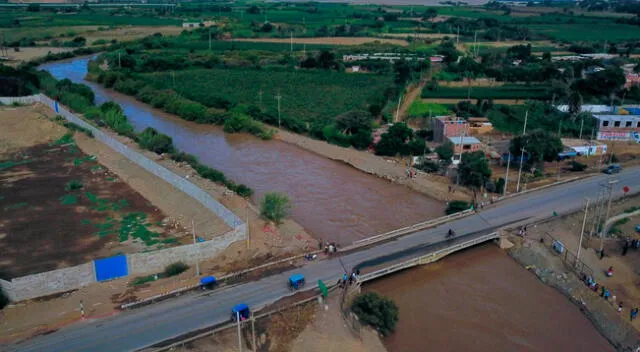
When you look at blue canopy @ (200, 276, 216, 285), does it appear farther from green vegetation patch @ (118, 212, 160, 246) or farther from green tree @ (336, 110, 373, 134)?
green tree @ (336, 110, 373, 134)

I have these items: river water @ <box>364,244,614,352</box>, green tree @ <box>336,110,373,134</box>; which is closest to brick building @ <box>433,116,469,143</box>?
green tree @ <box>336,110,373,134</box>

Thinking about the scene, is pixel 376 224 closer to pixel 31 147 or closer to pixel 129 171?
pixel 129 171

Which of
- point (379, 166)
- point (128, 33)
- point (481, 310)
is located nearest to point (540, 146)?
point (379, 166)

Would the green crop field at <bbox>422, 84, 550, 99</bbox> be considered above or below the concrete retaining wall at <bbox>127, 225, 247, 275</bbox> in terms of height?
above

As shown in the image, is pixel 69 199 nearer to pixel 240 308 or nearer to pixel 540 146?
pixel 240 308

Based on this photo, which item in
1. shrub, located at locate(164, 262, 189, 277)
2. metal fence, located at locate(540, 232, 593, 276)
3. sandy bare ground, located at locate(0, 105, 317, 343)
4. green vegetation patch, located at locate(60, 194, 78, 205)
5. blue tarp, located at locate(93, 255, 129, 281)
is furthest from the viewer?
green vegetation patch, located at locate(60, 194, 78, 205)

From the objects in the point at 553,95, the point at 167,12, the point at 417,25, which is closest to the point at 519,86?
the point at 553,95
